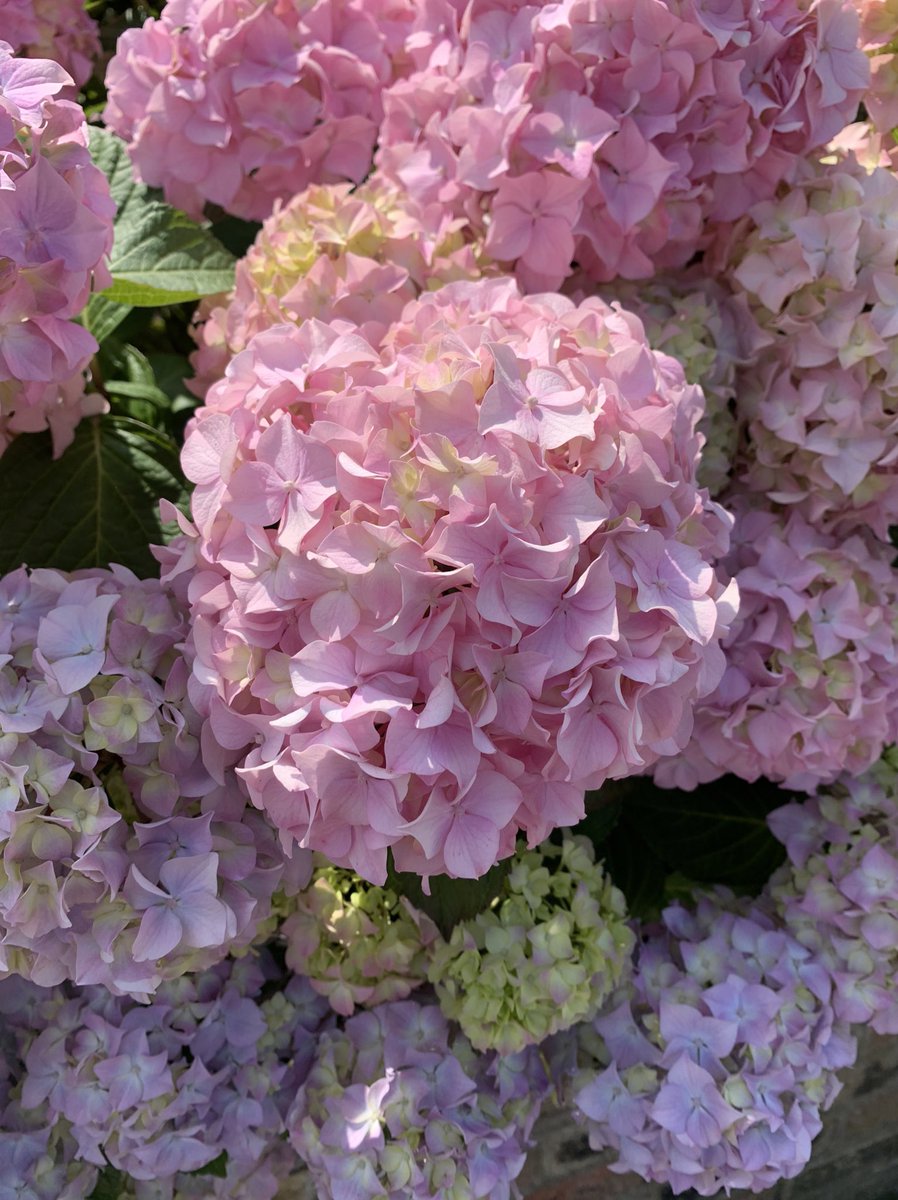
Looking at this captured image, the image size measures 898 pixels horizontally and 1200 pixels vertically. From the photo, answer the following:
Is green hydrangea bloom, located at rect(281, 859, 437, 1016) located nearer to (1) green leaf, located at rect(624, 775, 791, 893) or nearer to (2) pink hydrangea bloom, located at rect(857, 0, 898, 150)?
(1) green leaf, located at rect(624, 775, 791, 893)

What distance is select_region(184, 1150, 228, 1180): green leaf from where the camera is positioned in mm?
718

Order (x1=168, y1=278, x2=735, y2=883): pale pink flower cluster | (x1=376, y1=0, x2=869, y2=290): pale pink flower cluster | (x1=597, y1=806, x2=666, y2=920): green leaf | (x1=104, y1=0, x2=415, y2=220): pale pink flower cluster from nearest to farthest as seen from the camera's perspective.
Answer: (x1=168, y1=278, x2=735, y2=883): pale pink flower cluster < (x1=376, y1=0, x2=869, y2=290): pale pink flower cluster < (x1=104, y1=0, x2=415, y2=220): pale pink flower cluster < (x1=597, y1=806, x2=666, y2=920): green leaf

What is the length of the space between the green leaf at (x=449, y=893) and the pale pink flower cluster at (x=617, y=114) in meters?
0.37

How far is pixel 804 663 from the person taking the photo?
0.73 m

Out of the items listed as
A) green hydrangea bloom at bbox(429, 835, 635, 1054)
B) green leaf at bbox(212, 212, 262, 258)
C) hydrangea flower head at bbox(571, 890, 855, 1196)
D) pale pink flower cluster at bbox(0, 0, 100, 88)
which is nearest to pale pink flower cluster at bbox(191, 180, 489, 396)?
pale pink flower cluster at bbox(0, 0, 100, 88)

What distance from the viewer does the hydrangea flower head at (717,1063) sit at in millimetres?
710

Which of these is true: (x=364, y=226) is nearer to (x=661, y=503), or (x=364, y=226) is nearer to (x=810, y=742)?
(x=661, y=503)

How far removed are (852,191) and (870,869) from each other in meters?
0.44

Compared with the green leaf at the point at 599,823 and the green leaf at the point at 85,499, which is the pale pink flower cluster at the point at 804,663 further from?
the green leaf at the point at 85,499

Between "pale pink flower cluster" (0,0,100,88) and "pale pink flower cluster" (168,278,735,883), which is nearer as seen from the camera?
"pale pink flower cluster" (168,278,735,883)

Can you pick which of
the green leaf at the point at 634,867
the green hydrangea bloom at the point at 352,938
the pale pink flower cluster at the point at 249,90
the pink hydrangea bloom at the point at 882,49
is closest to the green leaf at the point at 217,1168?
the green hydrangea bloom at the point at 352,938

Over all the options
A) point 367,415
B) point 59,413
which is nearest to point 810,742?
point 367,415

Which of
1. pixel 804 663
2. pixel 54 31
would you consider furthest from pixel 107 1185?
pixel 54 31

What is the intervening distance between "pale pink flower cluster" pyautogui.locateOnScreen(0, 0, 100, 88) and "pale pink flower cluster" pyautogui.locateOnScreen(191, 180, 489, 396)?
0.15 meters
